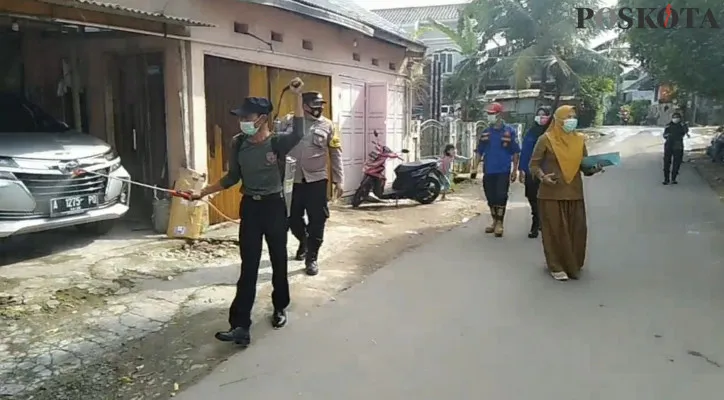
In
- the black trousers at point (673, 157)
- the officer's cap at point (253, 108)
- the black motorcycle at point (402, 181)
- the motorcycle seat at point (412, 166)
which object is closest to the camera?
the officer's cap at point (253, 108)

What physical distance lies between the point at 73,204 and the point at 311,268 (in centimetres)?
253

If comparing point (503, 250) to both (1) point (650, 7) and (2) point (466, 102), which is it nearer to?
(1) point (650, 7)

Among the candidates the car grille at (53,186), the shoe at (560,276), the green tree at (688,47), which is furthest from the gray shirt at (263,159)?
the green tree at (688,47)

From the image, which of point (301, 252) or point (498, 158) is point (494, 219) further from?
point (301, 252)

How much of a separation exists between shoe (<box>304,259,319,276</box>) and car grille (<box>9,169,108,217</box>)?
8.02 feet

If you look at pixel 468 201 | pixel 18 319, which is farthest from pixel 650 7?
pixel 18 319

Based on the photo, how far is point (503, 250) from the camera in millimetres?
7457

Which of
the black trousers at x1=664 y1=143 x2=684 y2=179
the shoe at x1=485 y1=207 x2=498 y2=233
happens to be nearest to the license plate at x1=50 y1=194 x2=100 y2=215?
the shoe at x1=485 y1=207 x2=498 y2=233

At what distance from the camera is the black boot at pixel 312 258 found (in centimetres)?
620

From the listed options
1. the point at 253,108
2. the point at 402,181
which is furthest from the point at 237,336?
the point at 402,181

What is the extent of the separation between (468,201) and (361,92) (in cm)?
288

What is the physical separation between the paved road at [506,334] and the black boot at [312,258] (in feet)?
1.87

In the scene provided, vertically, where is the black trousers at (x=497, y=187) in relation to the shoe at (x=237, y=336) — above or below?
above

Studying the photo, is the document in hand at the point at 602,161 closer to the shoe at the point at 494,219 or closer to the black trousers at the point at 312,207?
the shoe at the point at 494,219
